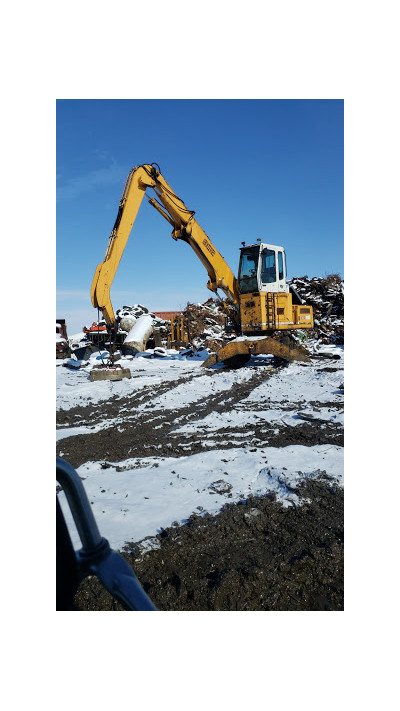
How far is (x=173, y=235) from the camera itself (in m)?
9.70

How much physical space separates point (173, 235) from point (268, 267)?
2598mm

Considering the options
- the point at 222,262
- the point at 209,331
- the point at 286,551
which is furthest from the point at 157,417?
the point at 209,331

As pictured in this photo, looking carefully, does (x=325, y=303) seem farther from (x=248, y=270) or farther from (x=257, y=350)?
(x=257, y=350)

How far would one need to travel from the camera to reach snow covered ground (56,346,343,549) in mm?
2469

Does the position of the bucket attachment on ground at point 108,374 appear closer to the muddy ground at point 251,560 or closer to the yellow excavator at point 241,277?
the yellow excavator at point 241,277

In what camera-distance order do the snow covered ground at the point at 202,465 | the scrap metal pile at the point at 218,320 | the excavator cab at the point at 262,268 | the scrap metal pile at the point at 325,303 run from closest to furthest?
the snow covered ground at the point at 202,465 < the excavator cab at the point at 262,268 < the scrap metal pile at the point at 218,320 < the scrap metal pile at the point at 325,303

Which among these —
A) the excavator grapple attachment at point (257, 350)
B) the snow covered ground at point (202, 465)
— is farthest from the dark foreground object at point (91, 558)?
the excavator grapple attachment at point (257, 350)

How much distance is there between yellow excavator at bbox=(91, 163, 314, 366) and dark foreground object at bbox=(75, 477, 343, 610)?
6455 millimetres

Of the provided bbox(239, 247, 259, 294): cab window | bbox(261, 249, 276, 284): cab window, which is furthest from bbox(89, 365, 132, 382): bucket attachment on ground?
bbox(261, 249, 276, 284): cab window

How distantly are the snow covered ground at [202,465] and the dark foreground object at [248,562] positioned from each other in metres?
0.15

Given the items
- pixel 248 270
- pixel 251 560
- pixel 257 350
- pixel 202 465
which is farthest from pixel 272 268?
pixel 251 560

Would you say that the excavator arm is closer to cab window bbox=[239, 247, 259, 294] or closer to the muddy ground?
cab window bbox=[239, 247, 259, 294]

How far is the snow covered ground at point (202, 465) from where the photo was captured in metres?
2.47

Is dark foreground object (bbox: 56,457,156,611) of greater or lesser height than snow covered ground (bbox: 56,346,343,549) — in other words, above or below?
above
